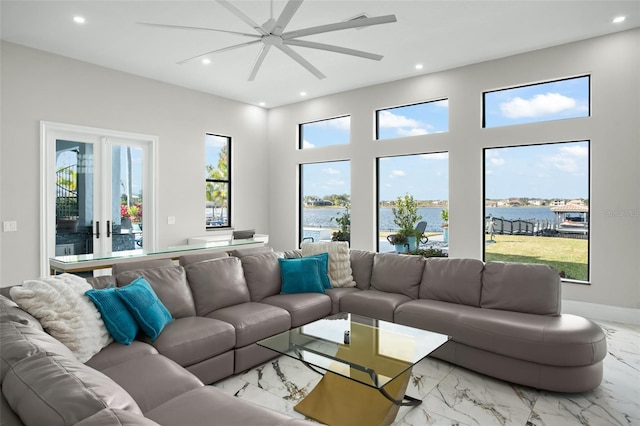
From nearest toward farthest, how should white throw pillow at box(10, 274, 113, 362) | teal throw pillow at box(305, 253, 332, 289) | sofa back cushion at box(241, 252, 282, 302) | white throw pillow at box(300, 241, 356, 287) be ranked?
1. white throw pillow at box(10, 274, 113, 362)
2. sofa back cushion at box(241, 252, 282, 302)
3. teal throw pillow at box(305, 253, 332, 289)
4. white throw pillow at box(300, 241, 356, 287)

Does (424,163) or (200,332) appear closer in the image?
(200,332)

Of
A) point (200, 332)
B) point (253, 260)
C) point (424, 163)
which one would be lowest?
point (200, 332)

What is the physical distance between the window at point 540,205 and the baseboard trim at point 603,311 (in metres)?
0.33

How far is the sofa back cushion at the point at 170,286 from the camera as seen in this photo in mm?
2904

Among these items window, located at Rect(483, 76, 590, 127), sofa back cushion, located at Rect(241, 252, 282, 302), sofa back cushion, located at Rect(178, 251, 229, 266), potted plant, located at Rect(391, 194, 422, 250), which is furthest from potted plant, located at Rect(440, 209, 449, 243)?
sofa back cushion, located at Rect(178, 251, 229, 266)

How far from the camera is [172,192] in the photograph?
609 cm

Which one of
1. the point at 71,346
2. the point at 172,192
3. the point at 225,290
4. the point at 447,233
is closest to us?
the point at 71,346

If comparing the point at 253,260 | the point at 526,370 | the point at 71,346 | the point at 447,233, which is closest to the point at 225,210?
the point at 253,260

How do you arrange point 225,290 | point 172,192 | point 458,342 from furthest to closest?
point 172,192 < point 225,290 < point 458,342

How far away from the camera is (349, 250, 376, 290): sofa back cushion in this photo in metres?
4.20

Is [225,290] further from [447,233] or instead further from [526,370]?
[447,233]

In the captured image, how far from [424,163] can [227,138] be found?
11.9 feet

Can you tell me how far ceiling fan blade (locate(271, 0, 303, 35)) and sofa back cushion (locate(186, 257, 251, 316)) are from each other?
6.83ft

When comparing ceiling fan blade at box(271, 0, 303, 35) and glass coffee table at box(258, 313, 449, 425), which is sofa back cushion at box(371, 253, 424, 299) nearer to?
glass coffee table at box(258, 313, 449, 425)
